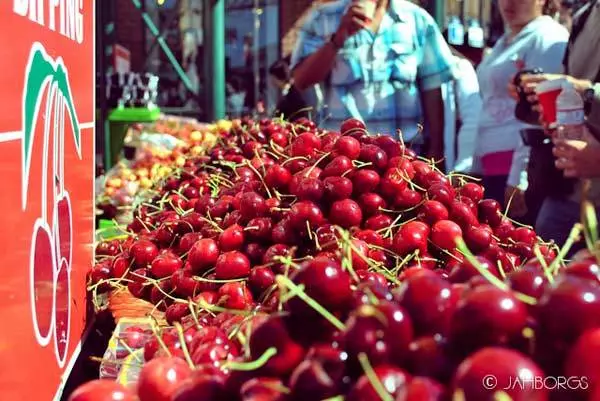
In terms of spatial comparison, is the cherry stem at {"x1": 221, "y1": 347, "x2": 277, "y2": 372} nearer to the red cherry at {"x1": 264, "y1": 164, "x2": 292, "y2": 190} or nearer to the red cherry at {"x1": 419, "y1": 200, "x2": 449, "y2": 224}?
the red cherry at {"x1": 419, "y1": 200, "x2": 449, "y2": 224}

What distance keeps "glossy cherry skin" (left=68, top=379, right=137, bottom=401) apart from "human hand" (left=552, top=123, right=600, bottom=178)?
78.8 inches

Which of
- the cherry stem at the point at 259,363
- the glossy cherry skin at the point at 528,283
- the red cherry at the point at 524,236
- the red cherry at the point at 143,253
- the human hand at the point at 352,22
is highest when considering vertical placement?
the human hand at the point at 352,22

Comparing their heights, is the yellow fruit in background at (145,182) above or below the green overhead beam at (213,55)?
below

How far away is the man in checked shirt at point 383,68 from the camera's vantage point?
3.48 m

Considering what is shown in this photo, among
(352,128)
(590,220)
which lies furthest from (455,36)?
(590,220)

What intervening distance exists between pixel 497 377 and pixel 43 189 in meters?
0.94

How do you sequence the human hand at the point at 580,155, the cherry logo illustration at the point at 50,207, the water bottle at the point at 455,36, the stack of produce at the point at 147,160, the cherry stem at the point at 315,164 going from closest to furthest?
the cherry logo illustration at the point at 50,207 → the cherry stem at the point at 315,164 → the human hand at the point at 580,155 → the stack of produce at the point at 147,160 → the water bottle at the point at 455,36

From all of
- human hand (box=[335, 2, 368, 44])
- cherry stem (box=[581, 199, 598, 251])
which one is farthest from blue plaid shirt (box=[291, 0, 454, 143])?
cherry stem (box=[581, 199, 598, 251])

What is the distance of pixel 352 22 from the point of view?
132 inches

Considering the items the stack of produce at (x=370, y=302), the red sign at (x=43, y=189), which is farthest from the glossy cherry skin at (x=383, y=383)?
the red sign at (x=43, y=189)

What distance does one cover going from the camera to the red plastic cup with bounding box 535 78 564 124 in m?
2.73

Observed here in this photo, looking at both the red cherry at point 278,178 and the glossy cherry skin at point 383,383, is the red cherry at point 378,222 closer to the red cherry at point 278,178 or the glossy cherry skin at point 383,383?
the red cherry at point 278,178

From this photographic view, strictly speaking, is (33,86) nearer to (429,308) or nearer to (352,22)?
(429,308)

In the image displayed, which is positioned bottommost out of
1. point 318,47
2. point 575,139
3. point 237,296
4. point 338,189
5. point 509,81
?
point 237,296
